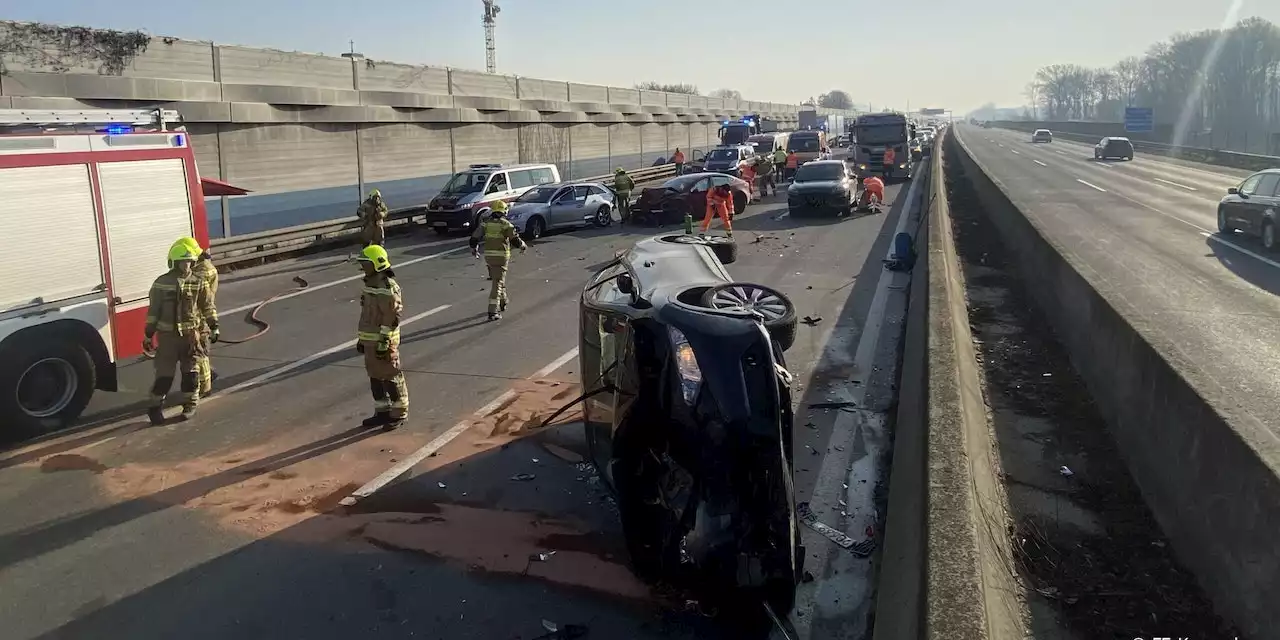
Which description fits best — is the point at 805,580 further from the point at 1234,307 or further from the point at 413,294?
the point at 413,294

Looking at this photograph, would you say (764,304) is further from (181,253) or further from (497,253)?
(497,253)

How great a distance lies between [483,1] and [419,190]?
139 m

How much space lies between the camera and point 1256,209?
17953mm

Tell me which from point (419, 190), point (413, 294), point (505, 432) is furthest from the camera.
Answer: point (419, 190)

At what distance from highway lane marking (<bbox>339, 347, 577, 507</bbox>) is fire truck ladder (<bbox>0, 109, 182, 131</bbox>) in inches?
187

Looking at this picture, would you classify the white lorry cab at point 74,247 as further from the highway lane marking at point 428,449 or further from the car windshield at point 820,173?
the car windshield at point 820,173

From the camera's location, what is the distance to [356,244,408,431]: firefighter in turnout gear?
7.93m

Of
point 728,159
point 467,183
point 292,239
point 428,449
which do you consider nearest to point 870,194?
point 728,159

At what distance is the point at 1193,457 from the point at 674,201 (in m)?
20.4

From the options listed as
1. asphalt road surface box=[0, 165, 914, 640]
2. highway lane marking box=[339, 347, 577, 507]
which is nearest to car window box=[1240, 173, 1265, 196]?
asphalt road surface box=[0, 165, 914, 640]

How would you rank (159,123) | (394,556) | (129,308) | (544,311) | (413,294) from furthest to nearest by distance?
(413,294) < (544,311) < (159,123) < (129,308) < (394,556)

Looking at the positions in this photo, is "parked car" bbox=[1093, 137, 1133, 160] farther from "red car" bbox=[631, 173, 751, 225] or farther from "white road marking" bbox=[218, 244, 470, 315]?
"white road marking" bbox=[218, 244, 470, 315]

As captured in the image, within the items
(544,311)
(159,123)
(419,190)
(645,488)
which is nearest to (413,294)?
(544,311)

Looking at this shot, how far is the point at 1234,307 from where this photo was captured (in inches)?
486
